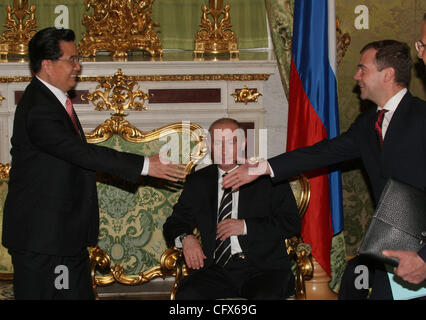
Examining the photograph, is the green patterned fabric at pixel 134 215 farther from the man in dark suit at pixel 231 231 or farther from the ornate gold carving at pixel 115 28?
the ornate gold carving at pixel 115 28

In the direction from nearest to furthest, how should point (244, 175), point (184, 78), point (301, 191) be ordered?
1. point (244, 175)
2. point (301, 191)
3. point (184, 78)

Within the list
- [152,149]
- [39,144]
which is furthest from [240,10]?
[39,144]

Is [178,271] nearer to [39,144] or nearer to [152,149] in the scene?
[152,149]

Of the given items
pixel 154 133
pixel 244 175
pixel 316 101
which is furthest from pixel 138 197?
pixel 316 101

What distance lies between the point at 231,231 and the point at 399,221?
1.11m

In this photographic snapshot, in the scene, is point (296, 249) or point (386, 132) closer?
point (386, 132)

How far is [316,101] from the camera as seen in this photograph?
12.7ft

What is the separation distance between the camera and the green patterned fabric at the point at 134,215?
3684mm

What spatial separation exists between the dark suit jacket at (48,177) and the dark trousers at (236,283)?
2.17 ft

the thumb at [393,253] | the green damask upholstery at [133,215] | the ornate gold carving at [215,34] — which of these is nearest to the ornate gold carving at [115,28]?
the ornate gold carving at [215,34]

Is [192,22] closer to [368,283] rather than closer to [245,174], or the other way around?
[245,174]

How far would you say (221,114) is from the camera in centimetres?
422

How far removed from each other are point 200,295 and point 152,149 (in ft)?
3.63

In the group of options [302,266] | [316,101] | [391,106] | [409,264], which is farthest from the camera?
[316,101]
